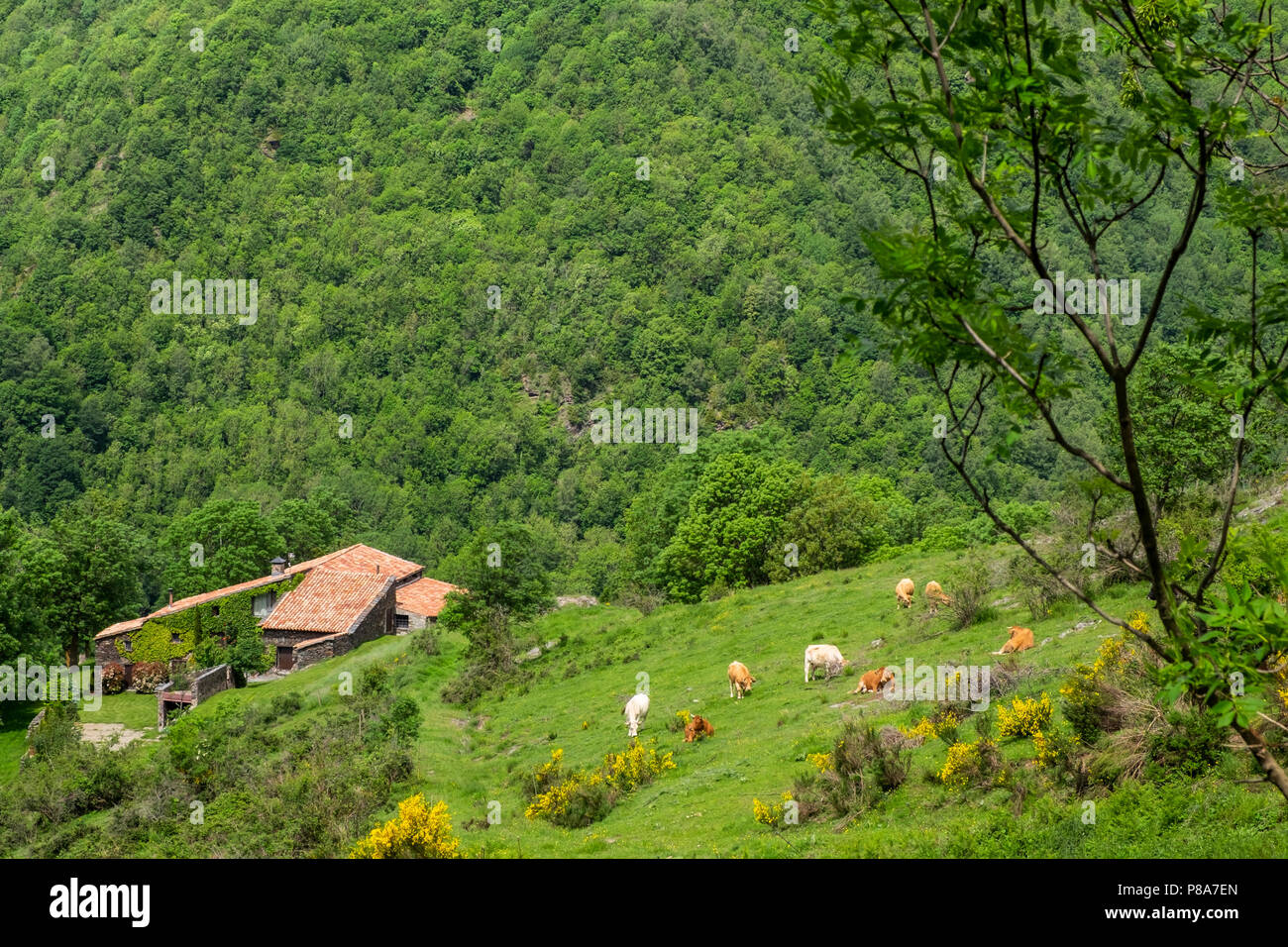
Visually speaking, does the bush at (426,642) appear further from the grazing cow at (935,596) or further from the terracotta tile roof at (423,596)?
the grazing cow at (935,596)

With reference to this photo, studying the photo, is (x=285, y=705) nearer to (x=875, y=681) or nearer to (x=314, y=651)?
(x=314, y=651)

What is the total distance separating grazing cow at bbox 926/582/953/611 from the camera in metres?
30.5

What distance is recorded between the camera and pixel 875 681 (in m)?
24.6

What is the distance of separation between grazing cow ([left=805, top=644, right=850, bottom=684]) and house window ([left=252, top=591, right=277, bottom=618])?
1733 inches

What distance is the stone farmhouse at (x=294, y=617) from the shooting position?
59.1 meters

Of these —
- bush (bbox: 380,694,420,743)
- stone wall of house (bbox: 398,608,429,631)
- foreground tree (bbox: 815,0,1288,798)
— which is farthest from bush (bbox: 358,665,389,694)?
foreground tree (bbox: 815,0,1288,798)

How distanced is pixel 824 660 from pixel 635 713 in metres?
4.71

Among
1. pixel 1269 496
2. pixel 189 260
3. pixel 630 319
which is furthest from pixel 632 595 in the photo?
pixel 189 260

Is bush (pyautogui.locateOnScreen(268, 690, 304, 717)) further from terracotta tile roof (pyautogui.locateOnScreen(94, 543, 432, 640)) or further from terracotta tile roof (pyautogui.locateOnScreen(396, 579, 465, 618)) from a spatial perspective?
terracotta tile roof (pyautogui.locateOnScreen(396, 579, 465, 618))

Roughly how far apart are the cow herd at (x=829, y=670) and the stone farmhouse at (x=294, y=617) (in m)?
33.0

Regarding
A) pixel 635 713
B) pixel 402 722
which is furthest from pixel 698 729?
pixel 402 722
